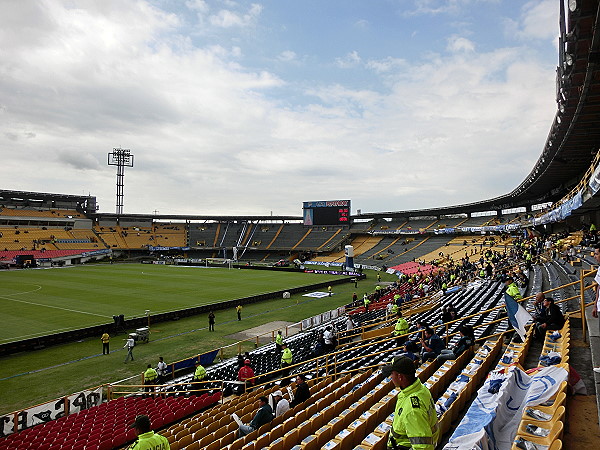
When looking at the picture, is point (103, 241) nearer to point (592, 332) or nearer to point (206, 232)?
point (206, 232)

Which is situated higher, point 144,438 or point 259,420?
point 144,438

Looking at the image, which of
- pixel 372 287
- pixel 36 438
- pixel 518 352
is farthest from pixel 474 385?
pixel 372 287

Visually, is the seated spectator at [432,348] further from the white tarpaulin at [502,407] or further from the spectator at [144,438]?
the spectator at [144,438]

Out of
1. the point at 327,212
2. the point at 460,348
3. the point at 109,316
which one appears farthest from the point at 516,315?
the point at 327,212

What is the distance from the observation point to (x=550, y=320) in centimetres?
777

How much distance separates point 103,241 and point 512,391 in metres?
87.4

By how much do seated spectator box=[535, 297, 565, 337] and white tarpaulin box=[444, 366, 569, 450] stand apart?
12.2ft

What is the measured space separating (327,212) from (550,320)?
215 ft

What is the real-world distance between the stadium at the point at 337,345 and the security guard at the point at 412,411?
0.57 metres

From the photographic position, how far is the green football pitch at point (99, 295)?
23266 millimetres

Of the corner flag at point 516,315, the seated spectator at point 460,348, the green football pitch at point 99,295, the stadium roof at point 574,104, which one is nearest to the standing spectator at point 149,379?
the seated spectator at point 460,348

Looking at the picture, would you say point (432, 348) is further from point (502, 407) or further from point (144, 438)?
point (144, 438)

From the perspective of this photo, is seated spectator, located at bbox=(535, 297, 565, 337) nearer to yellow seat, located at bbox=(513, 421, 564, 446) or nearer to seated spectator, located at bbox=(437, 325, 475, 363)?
seated spectator, located at bbox=(437, 325, 475, 363)

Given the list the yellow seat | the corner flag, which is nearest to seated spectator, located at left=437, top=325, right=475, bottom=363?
the corner flag
